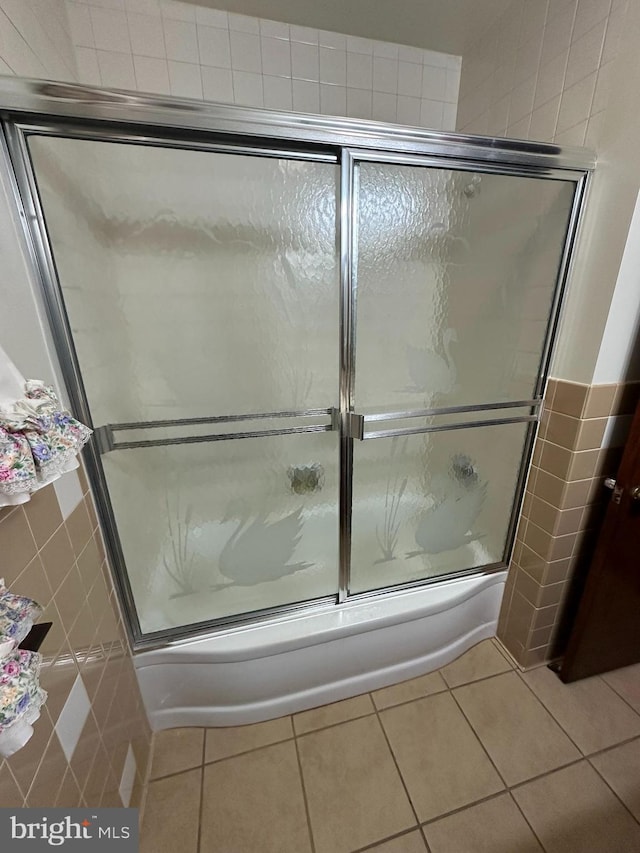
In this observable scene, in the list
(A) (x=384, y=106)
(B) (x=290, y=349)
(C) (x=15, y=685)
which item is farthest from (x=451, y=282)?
(C) (x=15, y=685)

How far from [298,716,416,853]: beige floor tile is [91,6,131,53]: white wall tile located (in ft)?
7.79

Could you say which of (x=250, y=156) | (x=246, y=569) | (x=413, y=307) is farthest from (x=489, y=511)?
(x=250, y=156)

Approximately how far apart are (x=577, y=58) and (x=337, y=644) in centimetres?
186

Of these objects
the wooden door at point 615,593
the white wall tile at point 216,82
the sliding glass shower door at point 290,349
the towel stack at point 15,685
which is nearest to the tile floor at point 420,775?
the wooden door at point 615,593

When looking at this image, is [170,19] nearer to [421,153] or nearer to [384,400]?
[421,153]

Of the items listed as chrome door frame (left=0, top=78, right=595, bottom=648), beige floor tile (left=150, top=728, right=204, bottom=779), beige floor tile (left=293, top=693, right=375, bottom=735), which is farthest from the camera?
beige floor tile (left=293, top=693, right=375, bottom=735)

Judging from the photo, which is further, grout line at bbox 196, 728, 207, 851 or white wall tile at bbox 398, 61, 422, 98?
white wall tile at bbox 398, 61, 422, 98

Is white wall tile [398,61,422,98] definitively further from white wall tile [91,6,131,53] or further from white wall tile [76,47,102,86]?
white wall tile [76,47,102,86]

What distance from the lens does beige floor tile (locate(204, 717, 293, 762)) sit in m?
1.04

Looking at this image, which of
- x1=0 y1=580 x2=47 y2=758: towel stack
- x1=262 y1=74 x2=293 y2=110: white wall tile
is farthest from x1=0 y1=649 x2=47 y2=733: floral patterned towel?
x1=262 y1=74 x2=293 y2=110: white wall tile

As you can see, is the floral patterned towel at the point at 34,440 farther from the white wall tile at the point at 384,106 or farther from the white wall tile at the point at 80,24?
the white wall tile at the point at 384,106

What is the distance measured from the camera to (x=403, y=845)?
860mm

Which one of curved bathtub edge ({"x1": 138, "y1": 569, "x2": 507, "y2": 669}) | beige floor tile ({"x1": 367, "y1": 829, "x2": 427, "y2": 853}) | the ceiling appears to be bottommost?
beige floor tile ({"x1": 367, "y1": 829, "x2": 427, "y2": 853})

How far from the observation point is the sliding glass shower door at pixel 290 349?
828 mm
